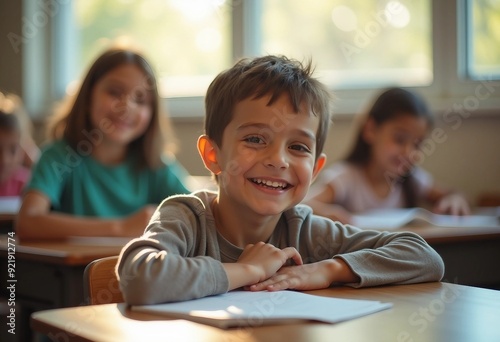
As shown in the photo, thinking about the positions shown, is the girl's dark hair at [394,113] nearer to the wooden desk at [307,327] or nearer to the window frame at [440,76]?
the window frame at [440,76]

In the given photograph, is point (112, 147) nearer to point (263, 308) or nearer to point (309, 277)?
point (309, 277)

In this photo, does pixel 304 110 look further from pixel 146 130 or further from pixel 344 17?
pixel 344 17

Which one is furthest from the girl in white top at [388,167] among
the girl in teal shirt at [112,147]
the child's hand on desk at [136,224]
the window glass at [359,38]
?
the child's hand on desk at [136,224]

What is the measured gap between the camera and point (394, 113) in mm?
3186

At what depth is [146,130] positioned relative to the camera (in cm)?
279

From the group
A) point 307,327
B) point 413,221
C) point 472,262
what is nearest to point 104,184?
point 413,221

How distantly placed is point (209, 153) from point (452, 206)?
5.60 ft

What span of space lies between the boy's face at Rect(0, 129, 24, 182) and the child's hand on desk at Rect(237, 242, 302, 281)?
2.71m

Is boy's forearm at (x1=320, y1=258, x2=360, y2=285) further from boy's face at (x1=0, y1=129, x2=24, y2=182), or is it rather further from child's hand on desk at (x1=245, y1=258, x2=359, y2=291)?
boy's face at (x1=0, y1=129, x2=24, y2=182)

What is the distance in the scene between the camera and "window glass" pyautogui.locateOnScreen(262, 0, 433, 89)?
12.2 feet

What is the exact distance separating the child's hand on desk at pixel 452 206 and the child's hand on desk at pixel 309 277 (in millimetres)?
1697

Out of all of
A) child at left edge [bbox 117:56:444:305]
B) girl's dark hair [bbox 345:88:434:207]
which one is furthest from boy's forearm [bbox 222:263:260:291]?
girl's dark hair [bbox 345:88:434:207]

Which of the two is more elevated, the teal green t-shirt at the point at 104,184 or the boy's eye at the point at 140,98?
the boy's eye at the point at 140,98

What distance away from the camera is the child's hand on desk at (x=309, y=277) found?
1.25 m
